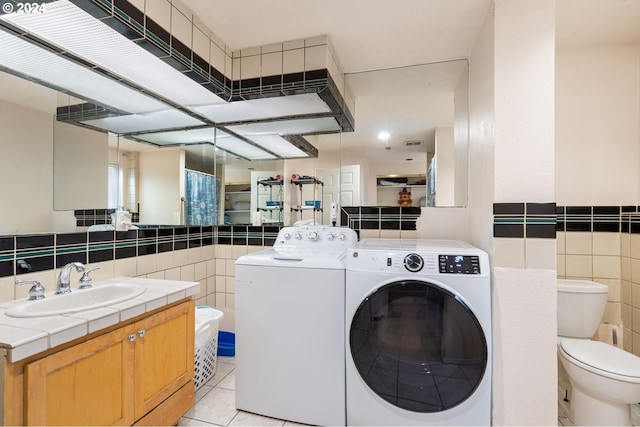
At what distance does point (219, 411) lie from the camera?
64.9 inches

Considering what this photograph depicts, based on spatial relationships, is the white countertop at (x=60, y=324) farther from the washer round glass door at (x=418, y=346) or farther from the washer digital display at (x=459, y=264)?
the washer digital display at (x=459, y=264)

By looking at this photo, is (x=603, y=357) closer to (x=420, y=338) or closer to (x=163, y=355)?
Answer: (x=420, y=338)

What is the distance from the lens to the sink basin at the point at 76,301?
42.1 inches

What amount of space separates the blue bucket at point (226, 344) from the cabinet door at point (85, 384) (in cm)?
115

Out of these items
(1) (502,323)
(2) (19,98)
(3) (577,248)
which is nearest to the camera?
(2) (19,98)

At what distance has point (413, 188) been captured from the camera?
2.21 meters

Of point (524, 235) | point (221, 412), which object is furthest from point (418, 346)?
point (221, 412)

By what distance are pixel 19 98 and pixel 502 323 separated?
2572 mm

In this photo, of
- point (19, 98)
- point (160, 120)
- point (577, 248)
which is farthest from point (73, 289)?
point (577, 248)

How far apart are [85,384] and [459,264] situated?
162 cm

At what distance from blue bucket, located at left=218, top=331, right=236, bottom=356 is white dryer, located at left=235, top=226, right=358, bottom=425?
70 centimetres

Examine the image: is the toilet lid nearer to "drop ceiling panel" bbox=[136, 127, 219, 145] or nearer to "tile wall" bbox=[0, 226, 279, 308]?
"tile wall" bbox=[0, 226, 279, 308]

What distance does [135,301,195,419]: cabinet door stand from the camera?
4.06ft

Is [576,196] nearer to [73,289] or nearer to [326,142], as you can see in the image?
[326,142]
